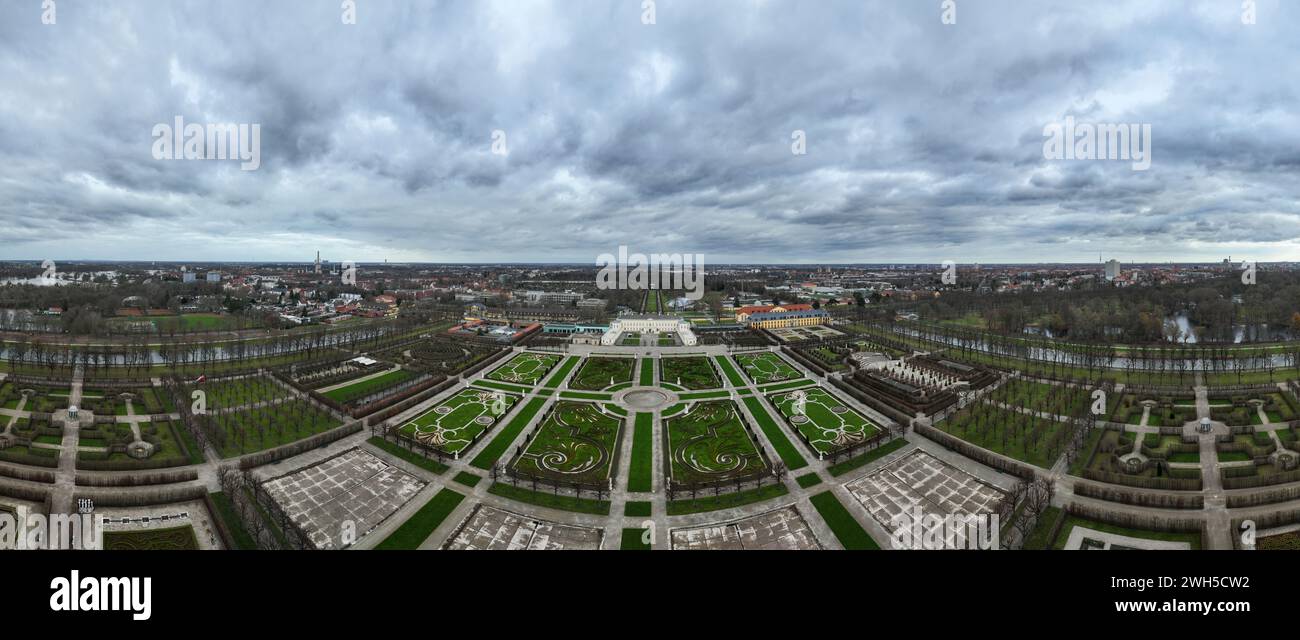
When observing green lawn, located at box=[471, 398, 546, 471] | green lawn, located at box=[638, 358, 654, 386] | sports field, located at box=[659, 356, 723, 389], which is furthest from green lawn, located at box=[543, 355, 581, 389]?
sports field, located at box=[659, 356, 723, 389]

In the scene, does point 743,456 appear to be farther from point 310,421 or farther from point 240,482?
point 310,421

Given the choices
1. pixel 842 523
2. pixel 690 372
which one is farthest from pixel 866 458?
pixel 690 372

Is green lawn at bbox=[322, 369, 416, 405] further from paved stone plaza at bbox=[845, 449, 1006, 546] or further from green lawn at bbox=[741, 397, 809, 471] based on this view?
paved stone plaza at bbox=[845, 449, 1006, 546]

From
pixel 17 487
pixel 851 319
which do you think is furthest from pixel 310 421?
pixel 851 319

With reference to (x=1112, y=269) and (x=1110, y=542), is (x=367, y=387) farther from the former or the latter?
(x=1112, y=269)

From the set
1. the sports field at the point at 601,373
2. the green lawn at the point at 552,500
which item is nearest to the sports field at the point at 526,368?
the sports field at the point at 601,373

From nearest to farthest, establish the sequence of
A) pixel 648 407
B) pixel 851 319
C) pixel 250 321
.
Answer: pixel 648 407
pixel 250 321
pixel 851 319
